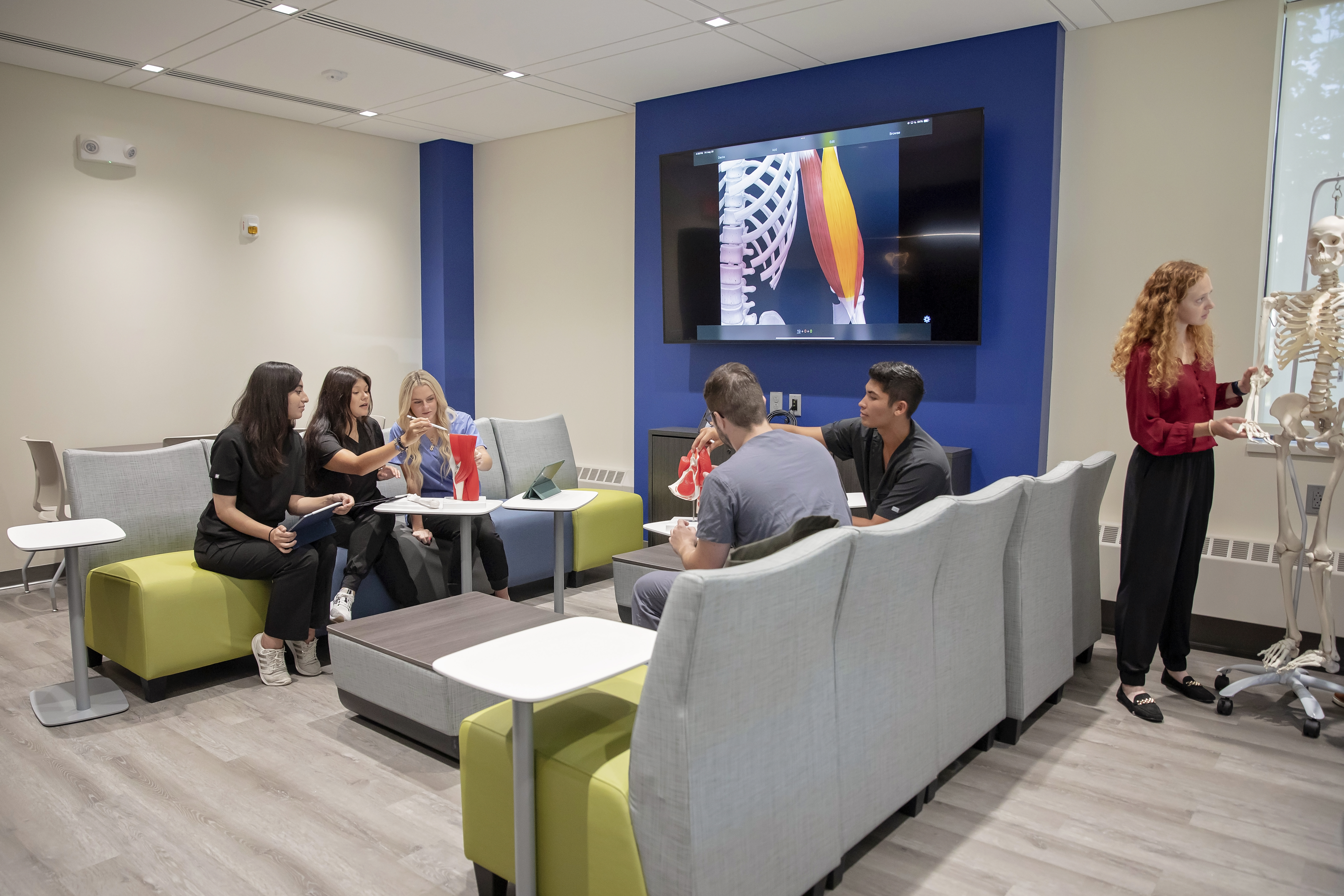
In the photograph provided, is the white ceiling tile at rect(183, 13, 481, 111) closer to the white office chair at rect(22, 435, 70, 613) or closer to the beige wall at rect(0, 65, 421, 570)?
the beige wall at rect(0, 65, 421, 570)

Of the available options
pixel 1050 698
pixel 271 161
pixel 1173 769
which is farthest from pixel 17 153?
pixel 1173 769

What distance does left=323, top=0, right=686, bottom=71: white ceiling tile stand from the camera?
13.5ft

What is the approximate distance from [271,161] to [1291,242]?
19.8 feet

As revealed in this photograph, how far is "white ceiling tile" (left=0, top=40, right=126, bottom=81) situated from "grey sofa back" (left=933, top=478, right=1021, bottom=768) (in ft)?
17.0

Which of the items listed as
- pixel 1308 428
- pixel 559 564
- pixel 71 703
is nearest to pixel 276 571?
pixel 71 703

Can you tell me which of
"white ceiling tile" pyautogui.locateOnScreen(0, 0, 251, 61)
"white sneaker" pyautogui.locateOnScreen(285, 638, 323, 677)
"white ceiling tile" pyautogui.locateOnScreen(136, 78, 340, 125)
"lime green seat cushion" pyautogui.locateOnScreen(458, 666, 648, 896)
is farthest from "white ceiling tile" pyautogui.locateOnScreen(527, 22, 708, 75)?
"lime green seat cushion" pyautogui.locateOnScreen(458, 666, 648, 896)

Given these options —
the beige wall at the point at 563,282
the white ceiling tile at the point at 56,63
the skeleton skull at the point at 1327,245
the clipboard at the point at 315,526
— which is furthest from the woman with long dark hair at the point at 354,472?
the skeleton skull at the point at 1327,245

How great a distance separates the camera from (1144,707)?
3.32 metres

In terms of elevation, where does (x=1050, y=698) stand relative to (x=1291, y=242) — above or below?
below

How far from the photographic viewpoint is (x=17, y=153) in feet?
16.7

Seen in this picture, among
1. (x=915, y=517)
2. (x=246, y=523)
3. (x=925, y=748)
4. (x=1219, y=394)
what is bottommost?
(x=925, y=748)

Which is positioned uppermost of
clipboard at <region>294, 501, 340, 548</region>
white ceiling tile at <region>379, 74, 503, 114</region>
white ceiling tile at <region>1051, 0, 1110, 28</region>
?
white ceiling tile at <region>379, 74, 503, 114</region>

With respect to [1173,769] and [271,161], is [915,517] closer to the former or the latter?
[1173,769]

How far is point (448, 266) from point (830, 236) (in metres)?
3.36
